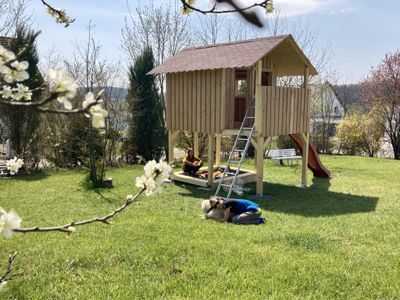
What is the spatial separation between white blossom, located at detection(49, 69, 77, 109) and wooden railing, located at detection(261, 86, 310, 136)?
30.8ft

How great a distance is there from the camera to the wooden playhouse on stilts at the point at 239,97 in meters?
10.5

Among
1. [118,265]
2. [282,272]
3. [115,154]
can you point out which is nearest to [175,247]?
[118,265]

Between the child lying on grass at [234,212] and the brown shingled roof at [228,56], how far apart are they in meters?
3.63

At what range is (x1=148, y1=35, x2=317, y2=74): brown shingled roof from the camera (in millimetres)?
10453

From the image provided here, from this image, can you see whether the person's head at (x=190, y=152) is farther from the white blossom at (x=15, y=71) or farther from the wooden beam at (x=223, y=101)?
the white blossom at (x=15, y=71)

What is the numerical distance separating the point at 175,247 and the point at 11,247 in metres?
2.31

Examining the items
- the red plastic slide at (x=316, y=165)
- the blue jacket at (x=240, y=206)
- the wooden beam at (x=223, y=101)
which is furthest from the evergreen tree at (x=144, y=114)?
the blue jacket at (x=240, y=206)

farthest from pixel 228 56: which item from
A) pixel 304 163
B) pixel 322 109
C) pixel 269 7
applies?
pixel 322 109

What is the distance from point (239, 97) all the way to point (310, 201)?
154 inches

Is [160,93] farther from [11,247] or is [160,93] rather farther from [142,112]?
[11,247]

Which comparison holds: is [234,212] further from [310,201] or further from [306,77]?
[306,77]

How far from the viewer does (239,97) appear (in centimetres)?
1238

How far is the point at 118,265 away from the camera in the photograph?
525cm

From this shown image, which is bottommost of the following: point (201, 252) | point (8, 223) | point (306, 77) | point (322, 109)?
point (201, 252)
